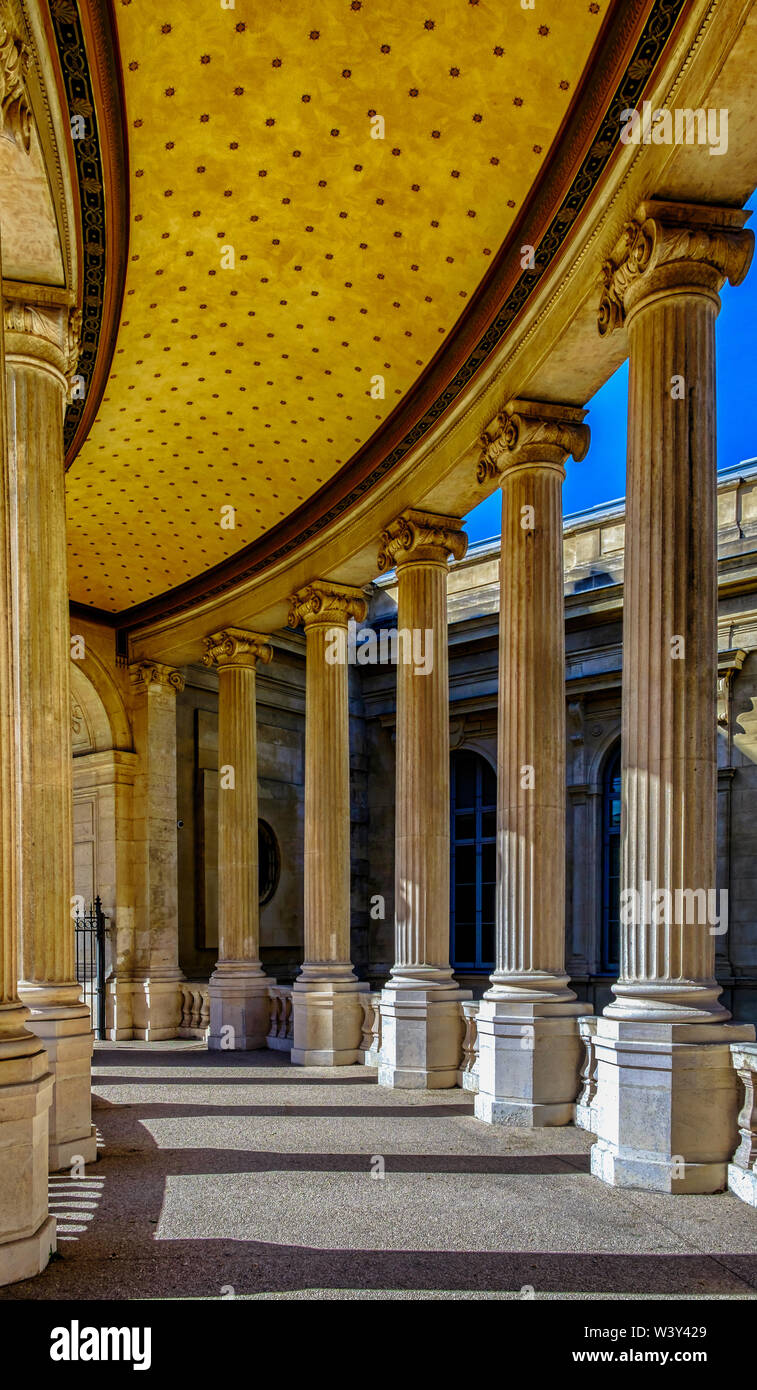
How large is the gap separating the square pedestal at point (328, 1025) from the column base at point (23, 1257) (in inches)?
442

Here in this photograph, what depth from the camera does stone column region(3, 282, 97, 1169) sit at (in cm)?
1010

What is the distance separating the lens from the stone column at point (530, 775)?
1210 cm

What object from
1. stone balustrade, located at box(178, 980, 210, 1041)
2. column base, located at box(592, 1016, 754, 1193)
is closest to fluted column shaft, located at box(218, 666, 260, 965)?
stone balustrade, located at box(178, 980, 210, 1041)

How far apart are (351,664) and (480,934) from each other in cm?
771

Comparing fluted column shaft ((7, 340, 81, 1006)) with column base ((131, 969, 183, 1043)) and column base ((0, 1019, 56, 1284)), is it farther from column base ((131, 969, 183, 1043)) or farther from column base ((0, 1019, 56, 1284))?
column base ((131, 969, 183, 1043))

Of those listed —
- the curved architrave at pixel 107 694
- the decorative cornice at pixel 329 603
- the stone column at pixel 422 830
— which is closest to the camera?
the stone column at pixel 422 830

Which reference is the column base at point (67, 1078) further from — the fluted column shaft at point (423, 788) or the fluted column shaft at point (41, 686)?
the fluted column shaft at point (423, 788)

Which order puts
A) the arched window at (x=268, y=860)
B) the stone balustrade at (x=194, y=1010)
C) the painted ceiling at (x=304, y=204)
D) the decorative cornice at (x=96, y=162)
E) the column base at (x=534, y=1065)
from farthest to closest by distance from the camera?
1. the arched window at (x=268, y=860)
2. the stone balustrade at (x=194, y=1010)
3. the column base at (x=534, y=1065)
4. the painted ceiling at (x=304, y=204)
5. the decorative cornice at (x=96, y=162)

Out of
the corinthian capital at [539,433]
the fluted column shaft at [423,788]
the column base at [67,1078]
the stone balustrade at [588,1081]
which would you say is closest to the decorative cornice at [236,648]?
the fluted column shaft at [423,788]

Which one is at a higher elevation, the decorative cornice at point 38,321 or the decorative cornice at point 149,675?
the decorative cornice at point 38,321

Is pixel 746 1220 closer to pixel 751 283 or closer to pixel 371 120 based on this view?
pixel 371 120

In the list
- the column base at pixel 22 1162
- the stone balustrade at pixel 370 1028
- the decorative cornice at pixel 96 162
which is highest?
the decorative cornice at pixel 96 162

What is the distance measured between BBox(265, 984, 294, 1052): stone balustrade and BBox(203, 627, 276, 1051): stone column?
0.21 m

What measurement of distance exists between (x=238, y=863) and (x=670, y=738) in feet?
42.9
